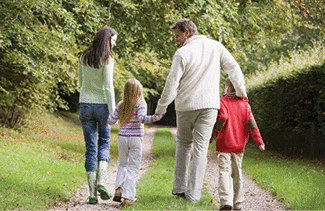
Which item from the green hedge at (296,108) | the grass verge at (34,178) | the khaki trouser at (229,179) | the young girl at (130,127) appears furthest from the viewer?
the green hedge at (296,108)

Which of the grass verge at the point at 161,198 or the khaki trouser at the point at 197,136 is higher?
the khaki trouser at the point at 197,136

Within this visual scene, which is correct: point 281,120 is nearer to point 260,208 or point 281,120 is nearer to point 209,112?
point 260,208

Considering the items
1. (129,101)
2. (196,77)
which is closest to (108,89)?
(129,101)

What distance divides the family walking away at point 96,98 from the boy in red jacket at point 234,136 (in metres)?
1.48

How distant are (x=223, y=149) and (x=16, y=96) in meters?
10.8

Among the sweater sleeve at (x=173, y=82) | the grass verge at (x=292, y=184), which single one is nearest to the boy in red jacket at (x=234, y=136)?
the sweater sleeve at (x=173, y=82)

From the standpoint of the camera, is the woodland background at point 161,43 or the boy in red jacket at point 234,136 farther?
the woodland background at point 161,43

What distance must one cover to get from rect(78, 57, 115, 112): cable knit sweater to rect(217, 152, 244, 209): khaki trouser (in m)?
1.61

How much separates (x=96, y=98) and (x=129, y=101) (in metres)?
0.46

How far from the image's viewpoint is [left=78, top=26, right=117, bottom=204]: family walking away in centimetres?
491

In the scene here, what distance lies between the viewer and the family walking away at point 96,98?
16.1 feet

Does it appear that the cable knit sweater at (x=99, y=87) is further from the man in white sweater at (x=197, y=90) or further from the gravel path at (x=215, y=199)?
the gravel path at (x=215, y=199)

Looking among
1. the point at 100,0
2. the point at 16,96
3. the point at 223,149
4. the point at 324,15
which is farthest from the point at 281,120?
the point at 16,96

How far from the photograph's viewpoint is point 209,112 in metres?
4.55
